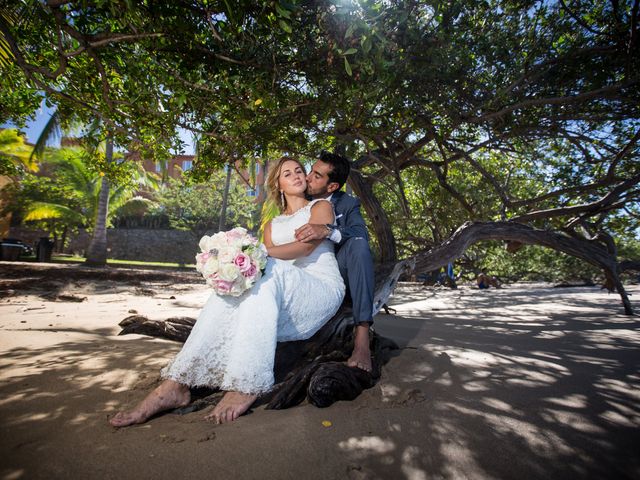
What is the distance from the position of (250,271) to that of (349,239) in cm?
118

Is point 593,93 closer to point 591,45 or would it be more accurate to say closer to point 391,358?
point 591,45

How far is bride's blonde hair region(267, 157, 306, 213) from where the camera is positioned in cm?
324

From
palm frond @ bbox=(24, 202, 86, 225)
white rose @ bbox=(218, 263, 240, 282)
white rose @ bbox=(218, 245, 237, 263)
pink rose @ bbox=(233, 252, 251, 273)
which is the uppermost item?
palm frond @ bbox=(24, 202, 86, 225)

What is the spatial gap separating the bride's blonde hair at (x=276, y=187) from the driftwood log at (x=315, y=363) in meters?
1.26

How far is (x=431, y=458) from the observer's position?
1471mm

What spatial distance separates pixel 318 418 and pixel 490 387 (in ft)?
4.35

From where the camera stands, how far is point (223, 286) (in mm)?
2035

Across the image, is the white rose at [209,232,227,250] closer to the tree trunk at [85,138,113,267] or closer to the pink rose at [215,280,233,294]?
the pink rose at [215,280,233,294]

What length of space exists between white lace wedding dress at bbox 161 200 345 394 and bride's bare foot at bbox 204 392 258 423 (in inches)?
2.1

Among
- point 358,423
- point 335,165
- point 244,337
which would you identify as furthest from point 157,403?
point 335,165

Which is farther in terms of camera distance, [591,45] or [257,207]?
[257,207]

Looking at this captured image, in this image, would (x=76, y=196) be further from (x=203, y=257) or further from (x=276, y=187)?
(x=203, y=257)

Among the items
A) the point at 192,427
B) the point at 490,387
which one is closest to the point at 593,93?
the point at 490,387

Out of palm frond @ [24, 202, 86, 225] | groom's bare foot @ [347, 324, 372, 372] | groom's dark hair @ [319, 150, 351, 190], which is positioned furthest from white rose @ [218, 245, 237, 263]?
palm frond @ [24, 202, 86, 225]
